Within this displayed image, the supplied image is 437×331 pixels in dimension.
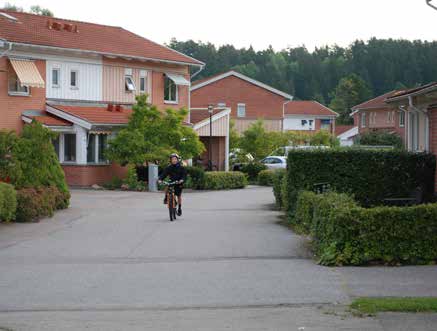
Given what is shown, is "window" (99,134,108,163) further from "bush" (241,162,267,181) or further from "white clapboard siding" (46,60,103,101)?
"bush" (241,162,267,181)

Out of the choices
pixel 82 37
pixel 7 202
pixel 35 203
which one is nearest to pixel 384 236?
pixel 7 202

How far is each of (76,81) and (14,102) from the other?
4.00m

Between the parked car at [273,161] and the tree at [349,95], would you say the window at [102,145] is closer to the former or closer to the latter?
the parked car at [273,161]

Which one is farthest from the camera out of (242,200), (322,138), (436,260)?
(322,138)

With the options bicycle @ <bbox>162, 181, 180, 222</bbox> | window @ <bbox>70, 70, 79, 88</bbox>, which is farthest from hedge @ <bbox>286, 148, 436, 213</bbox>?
window @ <bbox>70, 70, 79, 88</bbox>

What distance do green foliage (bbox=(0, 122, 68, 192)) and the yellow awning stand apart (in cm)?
1185

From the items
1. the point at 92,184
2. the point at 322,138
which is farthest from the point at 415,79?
the point at 92,184

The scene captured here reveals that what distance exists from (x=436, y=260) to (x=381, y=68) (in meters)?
127

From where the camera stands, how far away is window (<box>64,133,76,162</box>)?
38375 mm

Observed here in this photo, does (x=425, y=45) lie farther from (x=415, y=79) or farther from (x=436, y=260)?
(x=436, y=260)

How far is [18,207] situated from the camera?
70.5 ft

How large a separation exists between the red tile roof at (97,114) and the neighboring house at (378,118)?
34604 mm

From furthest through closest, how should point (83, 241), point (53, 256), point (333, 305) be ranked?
point (83, 241) → point (53, 256) → point (333, 305)

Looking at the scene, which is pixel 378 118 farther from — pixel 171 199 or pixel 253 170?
pixel 171 199
